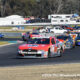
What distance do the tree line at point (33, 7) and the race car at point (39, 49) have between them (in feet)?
367

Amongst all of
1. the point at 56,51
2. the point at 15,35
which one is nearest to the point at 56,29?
the point at 15,35

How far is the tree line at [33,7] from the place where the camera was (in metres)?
133

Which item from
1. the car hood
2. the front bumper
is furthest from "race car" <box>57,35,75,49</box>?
the front bumper

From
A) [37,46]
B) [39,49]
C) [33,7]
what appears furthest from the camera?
[33,7]

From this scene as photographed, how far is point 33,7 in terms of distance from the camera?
134500mm

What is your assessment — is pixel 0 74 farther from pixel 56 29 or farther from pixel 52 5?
pixel 52 5

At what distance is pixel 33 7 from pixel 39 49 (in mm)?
116862

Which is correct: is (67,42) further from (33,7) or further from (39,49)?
(33,7)

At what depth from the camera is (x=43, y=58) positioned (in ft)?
61.8

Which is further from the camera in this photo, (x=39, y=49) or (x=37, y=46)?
(x=37, y=46)

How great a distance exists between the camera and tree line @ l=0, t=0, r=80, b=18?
436 ft

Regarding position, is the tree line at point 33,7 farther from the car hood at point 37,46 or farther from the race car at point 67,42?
the car hood at point 37,46

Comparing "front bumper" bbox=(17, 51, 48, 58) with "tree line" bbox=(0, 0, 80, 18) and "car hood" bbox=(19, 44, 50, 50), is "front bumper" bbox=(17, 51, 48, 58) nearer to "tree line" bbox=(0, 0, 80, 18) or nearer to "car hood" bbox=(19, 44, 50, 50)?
"car hood" bbox=(19, 44, 50, 50)

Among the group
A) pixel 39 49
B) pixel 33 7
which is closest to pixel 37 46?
pixel 39 49
